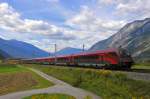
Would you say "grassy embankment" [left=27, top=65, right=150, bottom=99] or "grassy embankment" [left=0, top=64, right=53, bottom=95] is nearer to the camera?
"grassy embankment" [left=27, top=65, right=150, bottom=99]

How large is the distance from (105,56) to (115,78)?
64.3 ft

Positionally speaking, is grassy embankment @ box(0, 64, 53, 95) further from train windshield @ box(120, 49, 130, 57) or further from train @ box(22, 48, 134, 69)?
train windshield @ box(120, 49, 130, 57)

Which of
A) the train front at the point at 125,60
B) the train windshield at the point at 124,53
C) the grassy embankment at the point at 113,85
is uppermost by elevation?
the train windshield at the point at 124,53

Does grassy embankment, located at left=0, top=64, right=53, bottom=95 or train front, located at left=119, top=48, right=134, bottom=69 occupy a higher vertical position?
train front, located at left=119, top=48, right=134, bottom=69


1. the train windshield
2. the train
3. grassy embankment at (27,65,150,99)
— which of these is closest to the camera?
grassy embankment at (27,65,150,99)

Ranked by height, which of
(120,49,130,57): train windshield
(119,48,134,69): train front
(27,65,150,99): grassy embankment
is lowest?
(27,65,150,99): grassy embankment

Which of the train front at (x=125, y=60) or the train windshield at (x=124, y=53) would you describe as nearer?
the train front at (x=125, y=60)

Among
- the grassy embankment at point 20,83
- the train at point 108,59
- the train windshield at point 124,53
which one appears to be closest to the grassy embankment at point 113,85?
the grassy embankment at point 20,83

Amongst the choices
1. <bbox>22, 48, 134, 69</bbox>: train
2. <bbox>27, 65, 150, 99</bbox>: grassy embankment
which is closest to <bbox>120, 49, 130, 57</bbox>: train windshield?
<bbox>22, 48, 134, 69</bbox>: train

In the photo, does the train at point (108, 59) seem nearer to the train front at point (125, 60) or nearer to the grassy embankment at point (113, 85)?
the train front at point (125, 60)

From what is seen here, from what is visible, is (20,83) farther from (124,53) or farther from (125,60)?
(124,53)

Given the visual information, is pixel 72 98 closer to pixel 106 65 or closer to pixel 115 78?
pixel 115 78

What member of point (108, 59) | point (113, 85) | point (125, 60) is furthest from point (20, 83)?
point (113, 85)

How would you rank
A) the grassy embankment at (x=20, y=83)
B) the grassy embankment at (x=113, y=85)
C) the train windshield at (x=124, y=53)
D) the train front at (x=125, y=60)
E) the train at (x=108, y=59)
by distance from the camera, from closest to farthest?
1. the grassy embankment at (x=113, y=85)
2. the grassy embankment at (x=20, y=83)
3. the train front at (x=125, y=60)
4. the train at (x=108, y=59)
5. the train windshield at (x=124, y=53)
